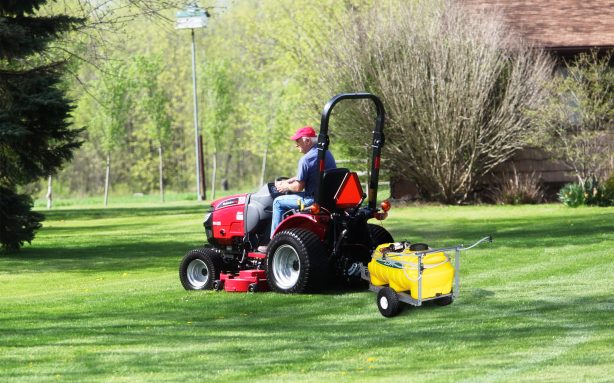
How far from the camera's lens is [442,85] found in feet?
99.1

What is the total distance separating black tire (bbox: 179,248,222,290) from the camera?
14.0 m

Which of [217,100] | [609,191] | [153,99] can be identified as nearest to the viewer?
[609,191]

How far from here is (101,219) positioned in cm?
3562

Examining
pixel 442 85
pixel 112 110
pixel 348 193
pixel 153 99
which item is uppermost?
pixel 153 99

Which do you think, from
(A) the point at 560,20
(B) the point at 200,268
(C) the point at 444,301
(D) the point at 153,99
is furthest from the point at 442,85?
(D) the point at 153,99

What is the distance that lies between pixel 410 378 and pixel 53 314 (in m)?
5.37

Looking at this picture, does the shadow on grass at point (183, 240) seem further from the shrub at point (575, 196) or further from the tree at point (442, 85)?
the tree at point (442, 85)

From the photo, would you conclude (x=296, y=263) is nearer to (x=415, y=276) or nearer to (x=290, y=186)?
(x=290, y=186)

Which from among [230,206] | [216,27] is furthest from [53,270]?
[216,27]

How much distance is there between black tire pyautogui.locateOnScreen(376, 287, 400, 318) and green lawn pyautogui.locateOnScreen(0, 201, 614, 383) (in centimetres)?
9

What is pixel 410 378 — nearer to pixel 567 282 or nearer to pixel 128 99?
pixel 567 282

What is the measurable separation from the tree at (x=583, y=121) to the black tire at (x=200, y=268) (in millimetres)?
16893

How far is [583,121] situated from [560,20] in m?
5.31

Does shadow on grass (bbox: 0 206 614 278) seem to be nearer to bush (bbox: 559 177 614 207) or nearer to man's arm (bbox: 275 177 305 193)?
bush (bbox: 559 177 614 207)
